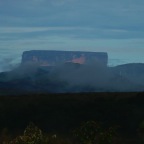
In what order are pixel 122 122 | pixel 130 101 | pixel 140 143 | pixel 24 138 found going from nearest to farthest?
pixel 24 138 → pixel 140 143 → pixel 122 122 → pixel 130 101

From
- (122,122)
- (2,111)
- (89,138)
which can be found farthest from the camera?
(2,111)

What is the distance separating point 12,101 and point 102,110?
23944mm

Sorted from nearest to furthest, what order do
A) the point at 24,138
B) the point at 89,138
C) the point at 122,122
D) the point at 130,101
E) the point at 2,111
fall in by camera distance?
the point at 24,138, the point at 89,138, the point at 122,122, the point at 2,111, the point at 130,101

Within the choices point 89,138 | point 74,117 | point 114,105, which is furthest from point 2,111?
point 89,138

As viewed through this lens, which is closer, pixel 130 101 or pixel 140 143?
pixel 140 143

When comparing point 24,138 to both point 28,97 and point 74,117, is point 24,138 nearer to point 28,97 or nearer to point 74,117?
point 74,117

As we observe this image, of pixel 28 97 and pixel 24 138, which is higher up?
pixel 28 97

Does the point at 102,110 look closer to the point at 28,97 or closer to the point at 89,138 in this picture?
the point at 28,97

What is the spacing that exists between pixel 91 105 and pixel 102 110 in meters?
5.08

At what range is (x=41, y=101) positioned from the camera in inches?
4520

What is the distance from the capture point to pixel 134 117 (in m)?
99.1

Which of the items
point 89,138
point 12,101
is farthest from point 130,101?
point 89,138

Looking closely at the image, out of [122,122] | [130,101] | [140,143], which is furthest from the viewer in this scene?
[130,101]

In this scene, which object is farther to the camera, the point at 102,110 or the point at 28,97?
the point at 28,97
